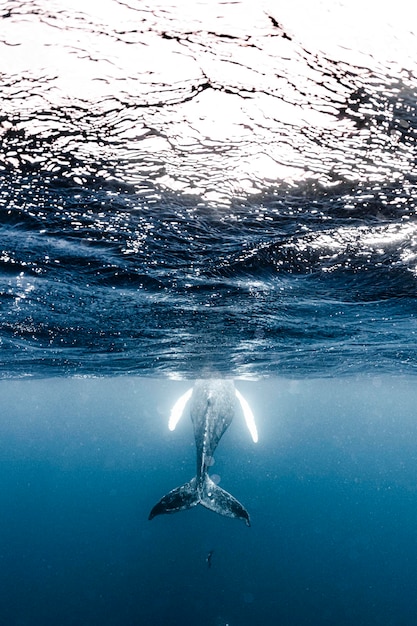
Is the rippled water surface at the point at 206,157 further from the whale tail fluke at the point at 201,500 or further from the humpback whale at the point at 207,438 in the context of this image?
the whale tail fluke at the point at 201,500

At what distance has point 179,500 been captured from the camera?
1177 centimetres

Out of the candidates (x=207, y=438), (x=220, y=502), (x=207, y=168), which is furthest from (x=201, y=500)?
(x=207, y=168)

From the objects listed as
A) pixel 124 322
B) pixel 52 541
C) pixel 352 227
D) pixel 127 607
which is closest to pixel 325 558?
pixel 52 541

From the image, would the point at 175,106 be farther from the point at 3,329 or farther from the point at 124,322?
the point at 3,329

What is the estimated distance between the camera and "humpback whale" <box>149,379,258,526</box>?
11.6 meters

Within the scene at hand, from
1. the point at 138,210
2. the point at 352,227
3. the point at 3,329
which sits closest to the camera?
the point at 138,210

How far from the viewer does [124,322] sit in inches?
517

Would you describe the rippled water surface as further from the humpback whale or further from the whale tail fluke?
the whale tail fluke

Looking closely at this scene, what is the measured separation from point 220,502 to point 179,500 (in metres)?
1.26

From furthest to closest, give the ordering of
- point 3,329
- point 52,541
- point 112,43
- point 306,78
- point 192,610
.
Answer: point 52,541
point 192,610
point 3,329
point 306,78
point 112,43

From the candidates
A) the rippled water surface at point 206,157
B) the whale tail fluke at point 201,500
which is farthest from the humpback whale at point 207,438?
the rippled water surface at point 206,157

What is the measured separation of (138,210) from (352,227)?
3716 mm

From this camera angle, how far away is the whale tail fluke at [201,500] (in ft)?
37.3

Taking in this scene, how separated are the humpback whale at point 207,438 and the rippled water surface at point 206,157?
413cm
